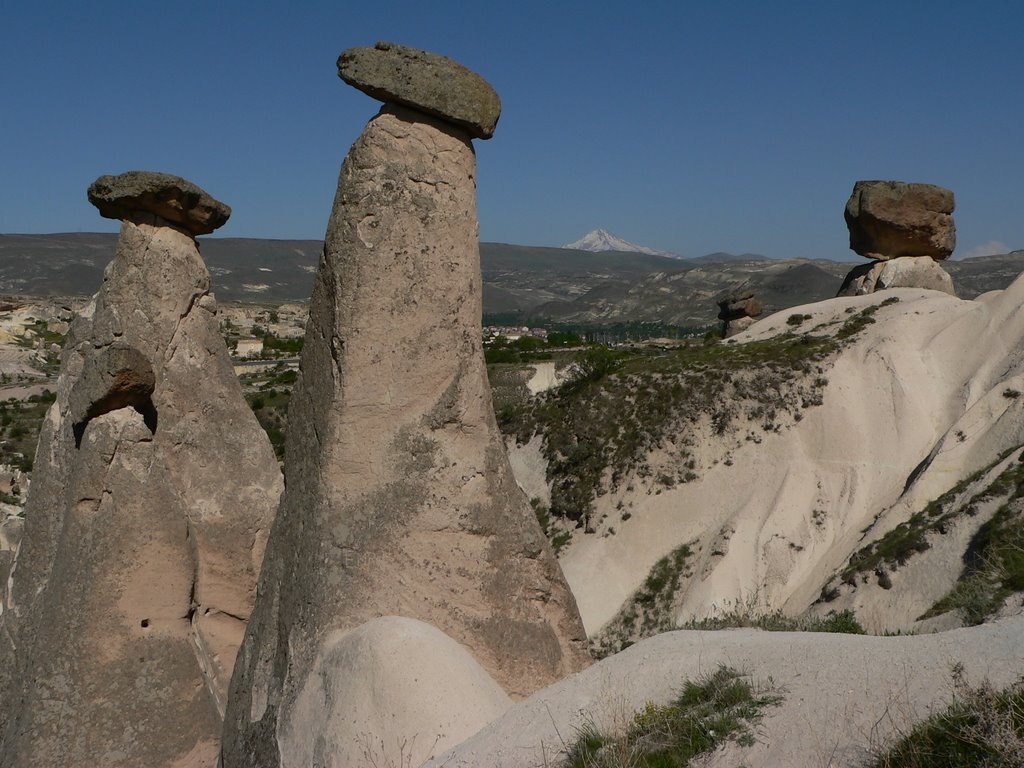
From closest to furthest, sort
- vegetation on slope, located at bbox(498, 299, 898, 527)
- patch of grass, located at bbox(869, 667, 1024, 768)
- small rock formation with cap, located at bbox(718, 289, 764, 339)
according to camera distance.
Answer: patch of grass, located at bbox(869, 667, 1024, 768), vegetation on slope, located at bbox(498, 299, 898, 527), small rock formation with cap, located at bbox(718, 289, 764, 339)

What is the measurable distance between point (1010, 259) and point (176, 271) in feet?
437

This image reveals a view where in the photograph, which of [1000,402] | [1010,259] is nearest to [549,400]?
[1000,402]

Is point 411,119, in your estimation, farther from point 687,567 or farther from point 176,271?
point 687,567

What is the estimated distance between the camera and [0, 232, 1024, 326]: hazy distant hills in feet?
330

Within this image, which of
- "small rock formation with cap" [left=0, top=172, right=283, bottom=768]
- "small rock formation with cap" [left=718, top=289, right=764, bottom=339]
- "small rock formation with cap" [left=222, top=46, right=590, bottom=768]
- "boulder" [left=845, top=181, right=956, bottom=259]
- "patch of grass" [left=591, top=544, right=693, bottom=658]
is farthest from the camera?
"small rock formation with cap" [left=718, top=289, right=764, bottom=339]

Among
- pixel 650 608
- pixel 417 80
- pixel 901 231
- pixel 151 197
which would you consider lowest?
pixel 650 608


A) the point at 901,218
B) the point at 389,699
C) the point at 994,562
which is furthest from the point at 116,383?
the point at 901,218

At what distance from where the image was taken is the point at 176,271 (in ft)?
21.1

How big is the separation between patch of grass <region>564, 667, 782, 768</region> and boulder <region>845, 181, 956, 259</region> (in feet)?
66.6

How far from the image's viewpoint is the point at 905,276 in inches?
902

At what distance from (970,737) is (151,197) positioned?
17.5 ft

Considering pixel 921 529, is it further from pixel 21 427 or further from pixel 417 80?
pixel 21 427

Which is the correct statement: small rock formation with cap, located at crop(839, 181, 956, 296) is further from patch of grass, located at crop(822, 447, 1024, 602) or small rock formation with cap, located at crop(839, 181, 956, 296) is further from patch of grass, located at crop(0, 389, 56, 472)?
patch of grass, located at crop(0, 389, 56, 472)

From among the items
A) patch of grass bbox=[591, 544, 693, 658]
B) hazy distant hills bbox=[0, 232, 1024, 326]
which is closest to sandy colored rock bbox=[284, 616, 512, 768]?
patch of grass bbox=[591, 544, 693, 658]
